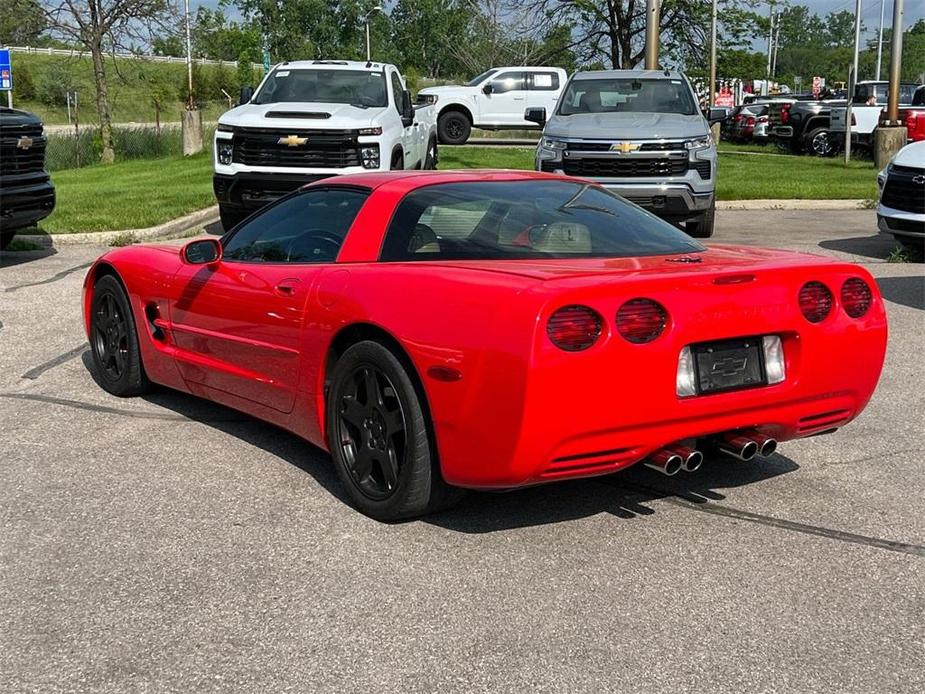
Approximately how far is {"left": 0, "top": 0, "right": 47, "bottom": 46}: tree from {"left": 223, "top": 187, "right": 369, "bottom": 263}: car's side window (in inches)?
1098

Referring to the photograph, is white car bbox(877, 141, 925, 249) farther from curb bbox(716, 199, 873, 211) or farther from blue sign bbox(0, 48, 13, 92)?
blue sign bbox(0, 48, 13, 92)

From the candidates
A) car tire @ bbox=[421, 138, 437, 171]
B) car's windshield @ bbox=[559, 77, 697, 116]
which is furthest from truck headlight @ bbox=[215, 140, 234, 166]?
car tire @ bbox=[421, 138, 437, 171]

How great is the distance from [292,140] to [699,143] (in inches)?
179

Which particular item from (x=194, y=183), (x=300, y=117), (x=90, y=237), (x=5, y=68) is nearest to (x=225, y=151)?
(x=300, y=117)

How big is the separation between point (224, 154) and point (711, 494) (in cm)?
968

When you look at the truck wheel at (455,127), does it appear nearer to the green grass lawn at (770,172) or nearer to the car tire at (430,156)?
the green grass lawn at (770,172)

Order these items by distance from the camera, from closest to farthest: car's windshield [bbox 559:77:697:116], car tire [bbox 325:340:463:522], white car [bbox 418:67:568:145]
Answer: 1. car tire [bbox 325:340:463:522]
2. car's windshield [bbox 559:77:697:116]
3. white car [bbox 418:67:568:145]

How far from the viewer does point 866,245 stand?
44.4 ft

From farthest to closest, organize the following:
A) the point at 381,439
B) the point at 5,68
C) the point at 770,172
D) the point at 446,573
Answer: the point at 5,68 < the point at 770,172 < the point at 381,439 < the point at 446,573

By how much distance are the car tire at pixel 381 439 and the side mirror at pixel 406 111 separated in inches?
409

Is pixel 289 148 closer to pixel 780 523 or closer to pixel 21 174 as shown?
pixel 21 174

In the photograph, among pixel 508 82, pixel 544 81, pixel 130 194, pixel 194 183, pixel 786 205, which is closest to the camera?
pixel 786 205

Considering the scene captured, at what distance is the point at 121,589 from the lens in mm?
3957

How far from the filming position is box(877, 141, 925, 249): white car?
11.5 metres
